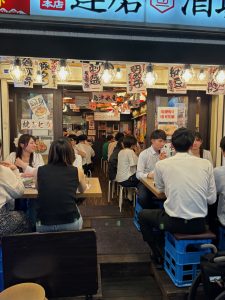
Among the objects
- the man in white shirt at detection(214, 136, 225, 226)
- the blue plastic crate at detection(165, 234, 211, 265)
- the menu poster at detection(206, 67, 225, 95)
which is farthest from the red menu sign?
the menu poster at detection(206, 67, 225, 95)

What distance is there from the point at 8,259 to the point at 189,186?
66.9 inches

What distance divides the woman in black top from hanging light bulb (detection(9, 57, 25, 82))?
2411mm

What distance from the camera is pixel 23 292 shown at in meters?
2.02

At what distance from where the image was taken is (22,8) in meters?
1.79

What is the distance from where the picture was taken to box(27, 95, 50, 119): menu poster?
574cm

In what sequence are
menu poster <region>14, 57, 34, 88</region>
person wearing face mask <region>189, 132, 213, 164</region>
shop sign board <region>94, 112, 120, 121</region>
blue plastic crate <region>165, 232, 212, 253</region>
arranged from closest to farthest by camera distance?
blue plastic crate <region>165, 232, 212, 253</region> → person wearing face mask <region>189, 132, 213, 164</region> → menu poster <region>14, 57, 34, 88</region> → shop sign board <region>94, 112, 120, 121</region>

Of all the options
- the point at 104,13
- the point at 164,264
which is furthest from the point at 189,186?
the point at 104,13

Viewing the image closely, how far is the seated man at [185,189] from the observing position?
8.16 feet

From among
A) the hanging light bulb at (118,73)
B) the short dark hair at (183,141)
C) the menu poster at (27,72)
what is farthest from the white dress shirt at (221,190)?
the menu poster at (27,72)

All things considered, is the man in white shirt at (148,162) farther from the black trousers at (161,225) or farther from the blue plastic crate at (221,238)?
the blue plastic crate at (221,238)

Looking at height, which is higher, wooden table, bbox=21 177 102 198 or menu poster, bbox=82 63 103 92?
menu poster, bbox=82 63 103 92

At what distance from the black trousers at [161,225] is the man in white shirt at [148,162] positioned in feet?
2.26

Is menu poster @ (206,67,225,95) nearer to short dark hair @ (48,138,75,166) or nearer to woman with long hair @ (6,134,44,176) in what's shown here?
woman with long hair @ (6,134,44,176)

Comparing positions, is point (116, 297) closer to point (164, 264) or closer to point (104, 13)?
point (164, 264)
